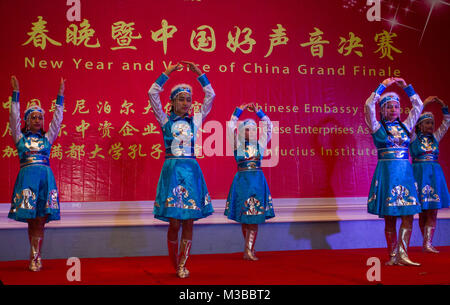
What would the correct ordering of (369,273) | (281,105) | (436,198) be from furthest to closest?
1. (281,105)
2. (436,198)
3. (369,273)

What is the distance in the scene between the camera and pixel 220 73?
5430 millimetres

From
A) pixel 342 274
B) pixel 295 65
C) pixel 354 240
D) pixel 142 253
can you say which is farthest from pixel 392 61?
pixel 142 253

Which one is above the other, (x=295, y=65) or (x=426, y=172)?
(x=295, y=65)

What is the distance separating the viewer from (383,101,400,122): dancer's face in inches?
161

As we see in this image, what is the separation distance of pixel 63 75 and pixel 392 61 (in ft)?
11.9

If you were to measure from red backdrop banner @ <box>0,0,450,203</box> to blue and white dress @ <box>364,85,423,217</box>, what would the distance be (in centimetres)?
150

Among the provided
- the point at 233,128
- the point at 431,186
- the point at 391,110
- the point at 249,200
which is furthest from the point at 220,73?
the point at 431,186

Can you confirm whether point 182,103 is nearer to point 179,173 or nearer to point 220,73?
point 179,173

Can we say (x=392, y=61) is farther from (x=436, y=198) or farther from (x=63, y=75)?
(x=63, y=75)

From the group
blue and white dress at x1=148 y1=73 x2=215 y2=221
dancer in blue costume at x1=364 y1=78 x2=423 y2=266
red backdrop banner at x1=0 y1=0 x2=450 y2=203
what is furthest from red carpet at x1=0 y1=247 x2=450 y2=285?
red backdrop banner at x1=0 y1=0 x2=450 y2=203

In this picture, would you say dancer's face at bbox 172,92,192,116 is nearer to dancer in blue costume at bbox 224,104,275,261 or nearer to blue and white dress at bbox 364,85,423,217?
dancer in blue costume at bbox 224,104,275,261

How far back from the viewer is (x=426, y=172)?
16.3 feet

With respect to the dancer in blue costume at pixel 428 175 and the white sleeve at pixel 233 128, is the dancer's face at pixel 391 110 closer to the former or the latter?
the dancer in blue costume at pixel 428 175

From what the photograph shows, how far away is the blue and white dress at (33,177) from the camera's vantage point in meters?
4.04
